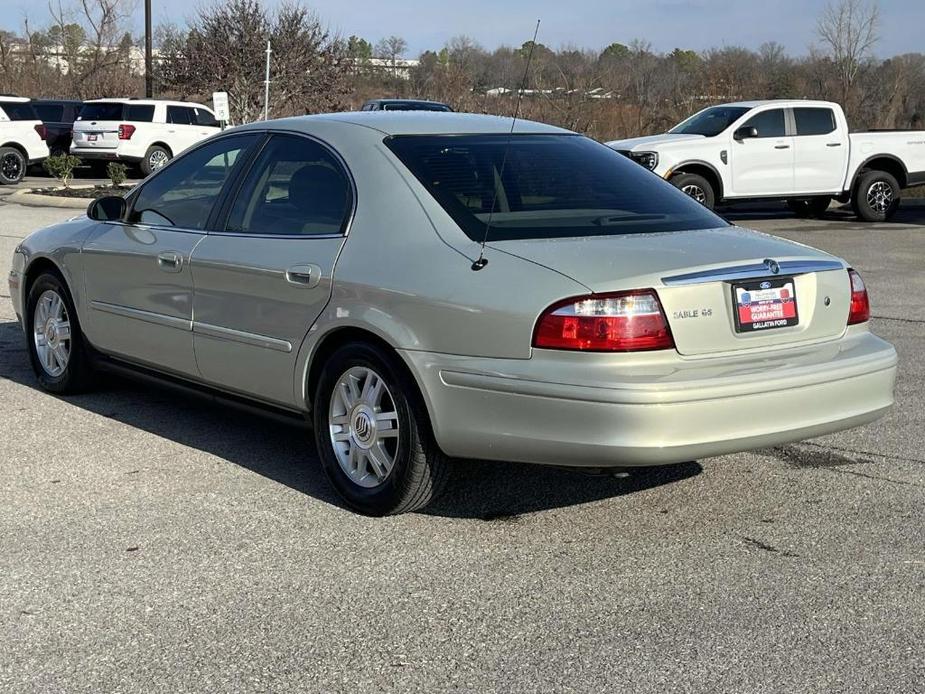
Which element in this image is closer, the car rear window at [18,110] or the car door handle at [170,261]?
the car door handle at [170,261]

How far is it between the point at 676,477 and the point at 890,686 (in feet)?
6.88

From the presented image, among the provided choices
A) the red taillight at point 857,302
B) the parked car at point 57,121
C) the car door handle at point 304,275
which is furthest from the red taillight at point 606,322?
the parked car at point 57,121

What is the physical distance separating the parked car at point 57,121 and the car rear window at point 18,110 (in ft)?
7.53

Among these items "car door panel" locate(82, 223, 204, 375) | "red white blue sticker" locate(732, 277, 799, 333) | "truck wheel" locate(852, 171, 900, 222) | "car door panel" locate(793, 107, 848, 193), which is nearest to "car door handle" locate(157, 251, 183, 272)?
"car door panel" locate(82, 223, 204, 375)

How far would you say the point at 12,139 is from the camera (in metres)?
26.5

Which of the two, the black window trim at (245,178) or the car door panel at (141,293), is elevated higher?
the black window trim at (245,178)

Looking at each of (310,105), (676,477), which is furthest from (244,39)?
(676,477)

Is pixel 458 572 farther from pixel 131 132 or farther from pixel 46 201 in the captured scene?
pixel 131 132

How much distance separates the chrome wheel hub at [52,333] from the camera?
23.4 feet

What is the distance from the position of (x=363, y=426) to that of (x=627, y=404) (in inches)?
47.9

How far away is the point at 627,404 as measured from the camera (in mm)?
4383

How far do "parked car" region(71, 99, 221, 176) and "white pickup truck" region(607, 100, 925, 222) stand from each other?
39.1ft

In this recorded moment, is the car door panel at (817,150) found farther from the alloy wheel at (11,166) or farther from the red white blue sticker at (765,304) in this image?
the alloy wheel at (11,166)

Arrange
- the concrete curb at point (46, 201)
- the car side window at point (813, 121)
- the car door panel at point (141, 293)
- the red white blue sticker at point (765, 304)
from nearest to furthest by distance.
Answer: the red white blue sticker at point (765, 304), the car door panel at point (141, 293), the car side window at point (813, 121), the concrete curb at point (46, 201)
